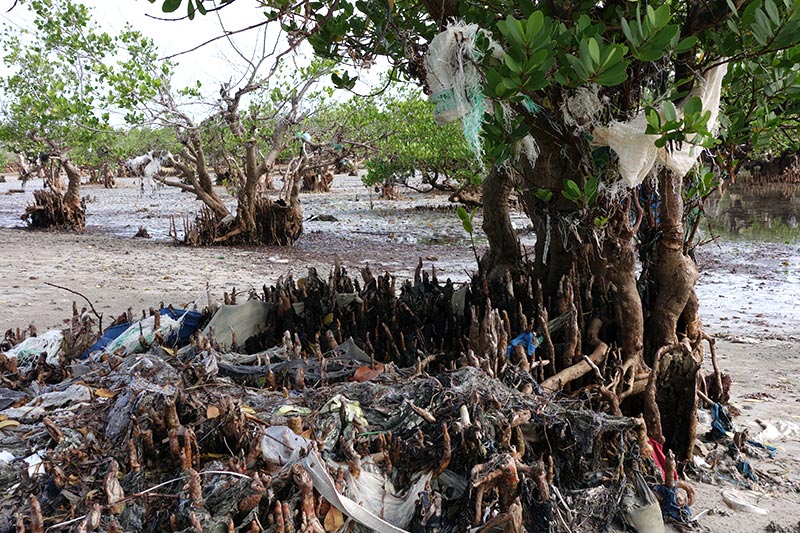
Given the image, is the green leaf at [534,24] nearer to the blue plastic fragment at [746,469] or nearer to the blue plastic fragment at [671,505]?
the blue plastic fragment at [671,505]

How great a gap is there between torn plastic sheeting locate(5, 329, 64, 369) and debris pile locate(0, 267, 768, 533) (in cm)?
52

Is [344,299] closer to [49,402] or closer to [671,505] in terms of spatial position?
[49,402]

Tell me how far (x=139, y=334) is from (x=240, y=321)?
2.04 ft

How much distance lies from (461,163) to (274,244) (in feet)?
22.2

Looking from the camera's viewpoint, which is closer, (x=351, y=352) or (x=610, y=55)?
Answer: (x=610, y=55)

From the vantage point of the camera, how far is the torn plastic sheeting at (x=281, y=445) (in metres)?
2.48

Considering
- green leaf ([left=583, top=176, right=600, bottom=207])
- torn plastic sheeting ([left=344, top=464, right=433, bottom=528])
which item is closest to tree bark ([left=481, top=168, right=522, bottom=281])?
green leaf ([left=583, top=176, right=600, bottom=207])

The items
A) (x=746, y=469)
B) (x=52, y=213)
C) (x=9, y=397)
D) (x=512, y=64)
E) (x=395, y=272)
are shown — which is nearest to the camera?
(x=512, y=64)

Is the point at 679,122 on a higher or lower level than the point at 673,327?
higher

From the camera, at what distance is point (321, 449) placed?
8.22ft

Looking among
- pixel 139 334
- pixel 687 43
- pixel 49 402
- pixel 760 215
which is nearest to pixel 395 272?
pixel 139 334

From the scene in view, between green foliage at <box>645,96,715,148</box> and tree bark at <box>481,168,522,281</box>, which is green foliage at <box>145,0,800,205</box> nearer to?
green foliage at <box>645,96,715,148</box>

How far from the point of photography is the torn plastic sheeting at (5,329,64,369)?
4.12 metres

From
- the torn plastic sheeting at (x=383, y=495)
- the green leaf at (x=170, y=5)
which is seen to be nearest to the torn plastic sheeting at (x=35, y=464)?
the torn plastic sheeting at (x=383, y=495)
